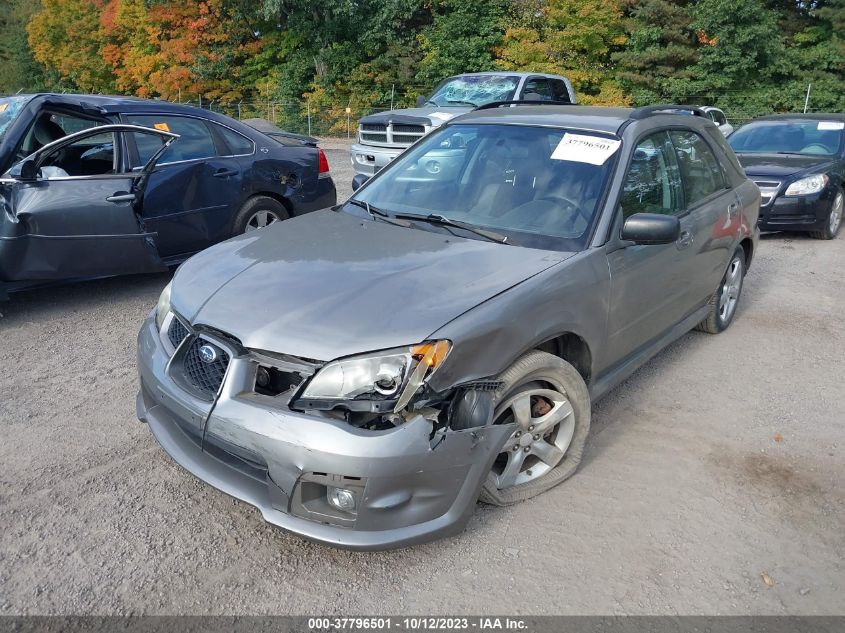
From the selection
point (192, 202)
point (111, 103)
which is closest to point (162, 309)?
point (192, 202)

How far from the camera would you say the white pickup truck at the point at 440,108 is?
11383 mm

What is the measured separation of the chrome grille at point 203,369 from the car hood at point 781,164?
8.34m

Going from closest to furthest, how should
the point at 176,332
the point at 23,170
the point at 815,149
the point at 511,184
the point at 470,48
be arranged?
the point at 176,332 → the point at 511,184 → the point at 23,170 → the point at 815,149 → the point at 470,48

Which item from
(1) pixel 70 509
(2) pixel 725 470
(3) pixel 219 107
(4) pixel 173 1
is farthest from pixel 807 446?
(4) pixel 173 1

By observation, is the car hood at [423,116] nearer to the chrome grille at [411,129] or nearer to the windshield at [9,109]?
the chrome grille at [411,129]

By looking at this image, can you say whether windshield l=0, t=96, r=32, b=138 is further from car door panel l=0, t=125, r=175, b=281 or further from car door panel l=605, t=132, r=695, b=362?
car door panel l=605, t=132, r=695, b=362

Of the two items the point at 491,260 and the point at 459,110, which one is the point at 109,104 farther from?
the point at 459,110

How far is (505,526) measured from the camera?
3035 millimetres

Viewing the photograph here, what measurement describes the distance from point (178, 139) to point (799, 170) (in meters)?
7.61

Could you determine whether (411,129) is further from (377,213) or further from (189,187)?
(377,213)

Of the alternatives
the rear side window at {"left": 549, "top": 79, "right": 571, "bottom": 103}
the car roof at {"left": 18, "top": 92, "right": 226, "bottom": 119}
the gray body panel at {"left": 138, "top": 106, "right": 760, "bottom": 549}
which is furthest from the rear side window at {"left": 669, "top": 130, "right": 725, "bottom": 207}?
the rear side window at {"left": 549, "top": 79, "right": 571, "bottom": 103}

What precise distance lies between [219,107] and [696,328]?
33572 mm

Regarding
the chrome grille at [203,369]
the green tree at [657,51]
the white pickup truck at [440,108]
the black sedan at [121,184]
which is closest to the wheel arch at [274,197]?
the black sedan at [121,184]

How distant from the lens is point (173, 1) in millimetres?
34438
